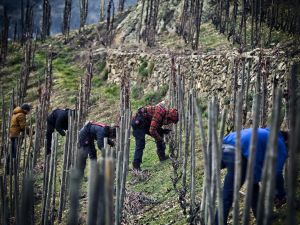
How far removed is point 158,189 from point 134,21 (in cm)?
1469

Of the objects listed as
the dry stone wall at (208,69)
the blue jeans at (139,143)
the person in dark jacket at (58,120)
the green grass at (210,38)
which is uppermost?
the green grass at (210,38)

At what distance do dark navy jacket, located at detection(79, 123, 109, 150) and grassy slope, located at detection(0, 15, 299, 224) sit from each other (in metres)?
0.72

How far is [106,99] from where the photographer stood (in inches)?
542

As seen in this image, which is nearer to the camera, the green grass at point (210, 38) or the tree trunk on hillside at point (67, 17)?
the green grass at point (210, 38)

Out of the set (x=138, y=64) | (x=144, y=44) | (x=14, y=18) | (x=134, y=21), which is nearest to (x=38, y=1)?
(x=14, y=18)

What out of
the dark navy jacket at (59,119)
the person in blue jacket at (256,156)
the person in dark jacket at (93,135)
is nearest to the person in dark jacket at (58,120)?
the dark navy jacket at (59,119)

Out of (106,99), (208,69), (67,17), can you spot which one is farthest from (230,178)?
(67,17)

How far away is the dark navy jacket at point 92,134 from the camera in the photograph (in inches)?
258

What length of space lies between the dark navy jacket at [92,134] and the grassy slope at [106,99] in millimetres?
722

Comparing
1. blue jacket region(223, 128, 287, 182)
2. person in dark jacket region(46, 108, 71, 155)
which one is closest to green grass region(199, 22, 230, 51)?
person in dark jacket region(46, 108, 71, 155)

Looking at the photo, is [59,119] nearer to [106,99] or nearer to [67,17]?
[106,99]

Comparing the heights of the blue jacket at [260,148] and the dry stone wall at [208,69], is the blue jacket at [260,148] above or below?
below

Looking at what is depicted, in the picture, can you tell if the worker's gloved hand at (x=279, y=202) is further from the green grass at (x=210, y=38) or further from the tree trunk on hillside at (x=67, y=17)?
the tree trunk on hillside at (x=67, y=17)

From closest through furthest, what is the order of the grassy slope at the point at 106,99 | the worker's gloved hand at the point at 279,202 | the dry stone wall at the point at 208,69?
the worker's gloved hand at the point at 279,202 < the grassy slope at the point at 106,99 < the dry stone wall at the point at 208,69
